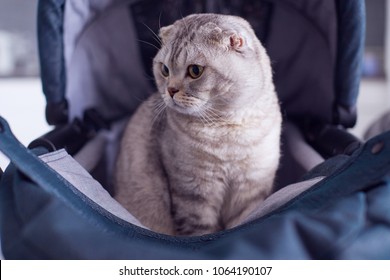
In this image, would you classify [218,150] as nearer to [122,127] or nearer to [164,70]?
[164,70]

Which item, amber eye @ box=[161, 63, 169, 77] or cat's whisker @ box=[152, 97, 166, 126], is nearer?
amber eye @ box=[161, 63, 169, 77]

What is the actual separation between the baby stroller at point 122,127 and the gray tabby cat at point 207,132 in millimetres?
161

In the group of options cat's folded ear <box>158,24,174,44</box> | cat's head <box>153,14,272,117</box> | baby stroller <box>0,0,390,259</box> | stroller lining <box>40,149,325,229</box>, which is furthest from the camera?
cat's folded ear <box>158,24,174,44</box>

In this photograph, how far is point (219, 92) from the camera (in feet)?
3.30

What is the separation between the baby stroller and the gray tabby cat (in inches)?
6.4

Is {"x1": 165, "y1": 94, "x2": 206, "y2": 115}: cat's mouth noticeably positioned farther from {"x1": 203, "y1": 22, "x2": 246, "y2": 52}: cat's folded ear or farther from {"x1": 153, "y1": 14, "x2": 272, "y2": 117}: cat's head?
{"x1": 203, "y1": 22, "x2": 246, "y2": 52}: cat's folded ear

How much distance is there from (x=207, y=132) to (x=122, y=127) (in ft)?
2.18

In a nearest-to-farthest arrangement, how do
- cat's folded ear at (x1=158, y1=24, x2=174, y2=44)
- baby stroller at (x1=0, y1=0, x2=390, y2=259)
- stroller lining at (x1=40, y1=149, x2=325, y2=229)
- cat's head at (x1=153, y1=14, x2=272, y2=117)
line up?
baby stroller at (x1=0, y1=0, x2=390, y2=259) → stroller lining at (x1=40, y1=149, x2=325, y2=229) → cat's head at (x1=153, y1=14, x2=272, y2=117) → cat's folded ear at (x1=158, y1=24, x2=174, y2=44)

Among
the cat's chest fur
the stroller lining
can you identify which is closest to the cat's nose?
the cat's chest fur

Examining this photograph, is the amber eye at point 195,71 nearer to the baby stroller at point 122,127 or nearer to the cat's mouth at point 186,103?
the cat's mouth at point 186,103

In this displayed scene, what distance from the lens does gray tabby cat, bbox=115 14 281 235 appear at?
3.29 ft

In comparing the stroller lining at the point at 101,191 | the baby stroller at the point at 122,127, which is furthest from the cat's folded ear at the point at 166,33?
the stroller lining at the point at 101,191

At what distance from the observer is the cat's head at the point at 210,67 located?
3.26 ft
